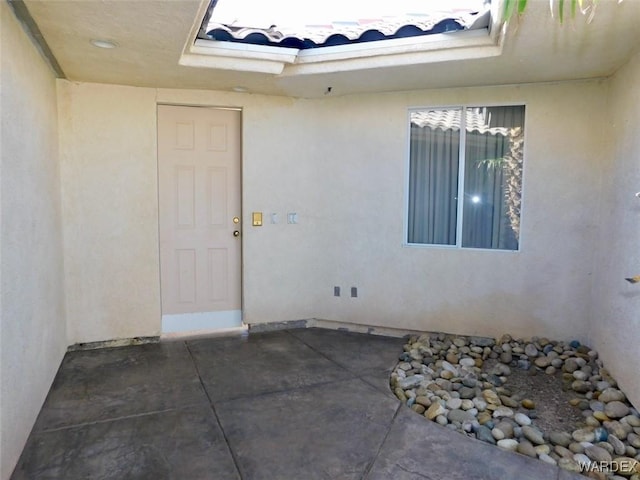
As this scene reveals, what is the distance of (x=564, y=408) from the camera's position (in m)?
3.31

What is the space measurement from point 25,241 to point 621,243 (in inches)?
170

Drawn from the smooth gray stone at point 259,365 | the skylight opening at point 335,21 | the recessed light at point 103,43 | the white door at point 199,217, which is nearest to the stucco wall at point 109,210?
the white door at point 199,217

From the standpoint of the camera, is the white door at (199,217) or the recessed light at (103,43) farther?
the white door at (199,217)

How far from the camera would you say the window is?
14.4 ft

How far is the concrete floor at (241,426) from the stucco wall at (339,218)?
0.85 m

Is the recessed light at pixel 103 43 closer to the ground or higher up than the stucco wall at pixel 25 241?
higher up

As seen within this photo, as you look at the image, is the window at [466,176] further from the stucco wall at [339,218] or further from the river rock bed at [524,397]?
the river rock bed at [524,397]

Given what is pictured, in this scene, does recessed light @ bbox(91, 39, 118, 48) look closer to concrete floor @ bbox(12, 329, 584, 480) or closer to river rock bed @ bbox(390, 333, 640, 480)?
concrete floor @ bbox(12, 329, 584, 480)

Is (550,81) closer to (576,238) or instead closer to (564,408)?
(576,238)

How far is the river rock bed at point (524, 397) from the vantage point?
2688 mm

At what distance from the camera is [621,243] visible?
138 inches

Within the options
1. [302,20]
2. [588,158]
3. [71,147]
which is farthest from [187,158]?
[588,158]

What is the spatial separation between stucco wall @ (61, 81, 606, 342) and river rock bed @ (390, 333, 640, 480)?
301 millimetres

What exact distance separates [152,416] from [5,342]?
1.10m
